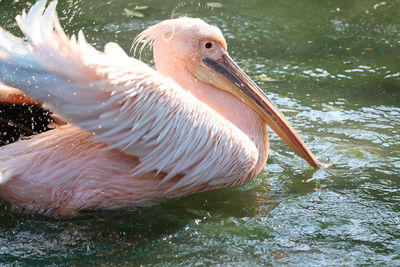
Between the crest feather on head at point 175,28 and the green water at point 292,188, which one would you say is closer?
the green water at point 292,188

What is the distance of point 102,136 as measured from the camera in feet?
12.6

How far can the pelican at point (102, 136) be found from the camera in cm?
373

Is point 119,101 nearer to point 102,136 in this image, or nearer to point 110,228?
point 102,136

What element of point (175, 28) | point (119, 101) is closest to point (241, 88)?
point (175, 28)

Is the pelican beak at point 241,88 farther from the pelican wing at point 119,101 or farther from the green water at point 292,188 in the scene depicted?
the pelican wing at point 119,101

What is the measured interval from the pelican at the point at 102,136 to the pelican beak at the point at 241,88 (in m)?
0.43

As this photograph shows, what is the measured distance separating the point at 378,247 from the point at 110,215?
4.74ft

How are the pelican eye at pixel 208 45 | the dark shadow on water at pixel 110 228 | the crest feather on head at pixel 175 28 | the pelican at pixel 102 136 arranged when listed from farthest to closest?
the pelican eye at pixel 208 45
the crest feather on head at pixel 175 28
the pelican at pixel 102 136
the dark shadow on water at pixel 110 228

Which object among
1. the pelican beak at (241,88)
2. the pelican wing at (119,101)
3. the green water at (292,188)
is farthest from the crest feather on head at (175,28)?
the green water at (292,188)

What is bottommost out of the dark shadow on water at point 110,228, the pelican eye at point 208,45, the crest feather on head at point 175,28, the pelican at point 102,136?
the dark shadow on water at point 110,228

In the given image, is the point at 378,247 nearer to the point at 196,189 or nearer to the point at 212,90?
the point at 196,189

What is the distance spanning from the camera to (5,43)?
3.77m

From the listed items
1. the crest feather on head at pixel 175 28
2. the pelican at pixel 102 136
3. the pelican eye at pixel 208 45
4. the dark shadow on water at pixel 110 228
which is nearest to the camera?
the dark shadow on water at pixel 110 228

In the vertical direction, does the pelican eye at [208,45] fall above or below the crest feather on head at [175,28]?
below
